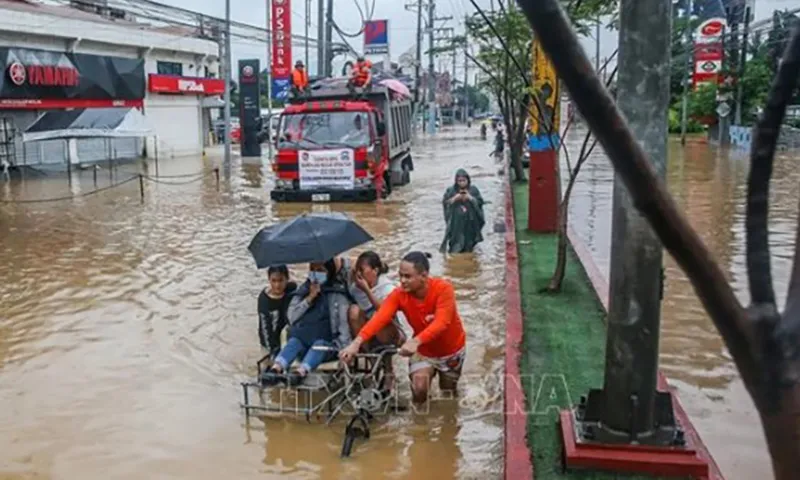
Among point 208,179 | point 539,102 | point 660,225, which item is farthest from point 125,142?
point 660,225

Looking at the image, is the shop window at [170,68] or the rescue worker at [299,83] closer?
the rescue worker at [299,83]

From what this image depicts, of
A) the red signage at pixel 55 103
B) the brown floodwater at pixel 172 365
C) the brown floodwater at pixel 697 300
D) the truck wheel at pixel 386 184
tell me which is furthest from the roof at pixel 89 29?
the brown floodwater at pixel 697 300

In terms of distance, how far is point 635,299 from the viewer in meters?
4.44

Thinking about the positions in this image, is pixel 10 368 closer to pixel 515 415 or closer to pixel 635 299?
pixel 515 415

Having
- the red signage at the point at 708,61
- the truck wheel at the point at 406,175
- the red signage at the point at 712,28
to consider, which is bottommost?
the truck wheel at the point at 406,175

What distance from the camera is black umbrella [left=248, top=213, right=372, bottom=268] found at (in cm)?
626

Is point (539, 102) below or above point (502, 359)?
above

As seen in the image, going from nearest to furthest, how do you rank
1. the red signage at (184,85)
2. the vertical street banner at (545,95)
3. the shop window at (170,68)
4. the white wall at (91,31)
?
1. the vertical street banner at (545,95)
2. the white wall at (91,31)
3. the red signage at (184,85)
4. the shop window at (170,68)

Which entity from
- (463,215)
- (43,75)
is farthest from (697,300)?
(43,75)

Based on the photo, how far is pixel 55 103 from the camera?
87.2ft

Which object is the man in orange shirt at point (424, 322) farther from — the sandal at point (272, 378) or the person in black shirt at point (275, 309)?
the person in black shirt at point (275, 309)

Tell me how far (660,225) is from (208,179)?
2495 cm

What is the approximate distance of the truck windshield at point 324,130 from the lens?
1786 cm

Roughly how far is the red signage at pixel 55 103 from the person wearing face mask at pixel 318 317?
70.9 feet
